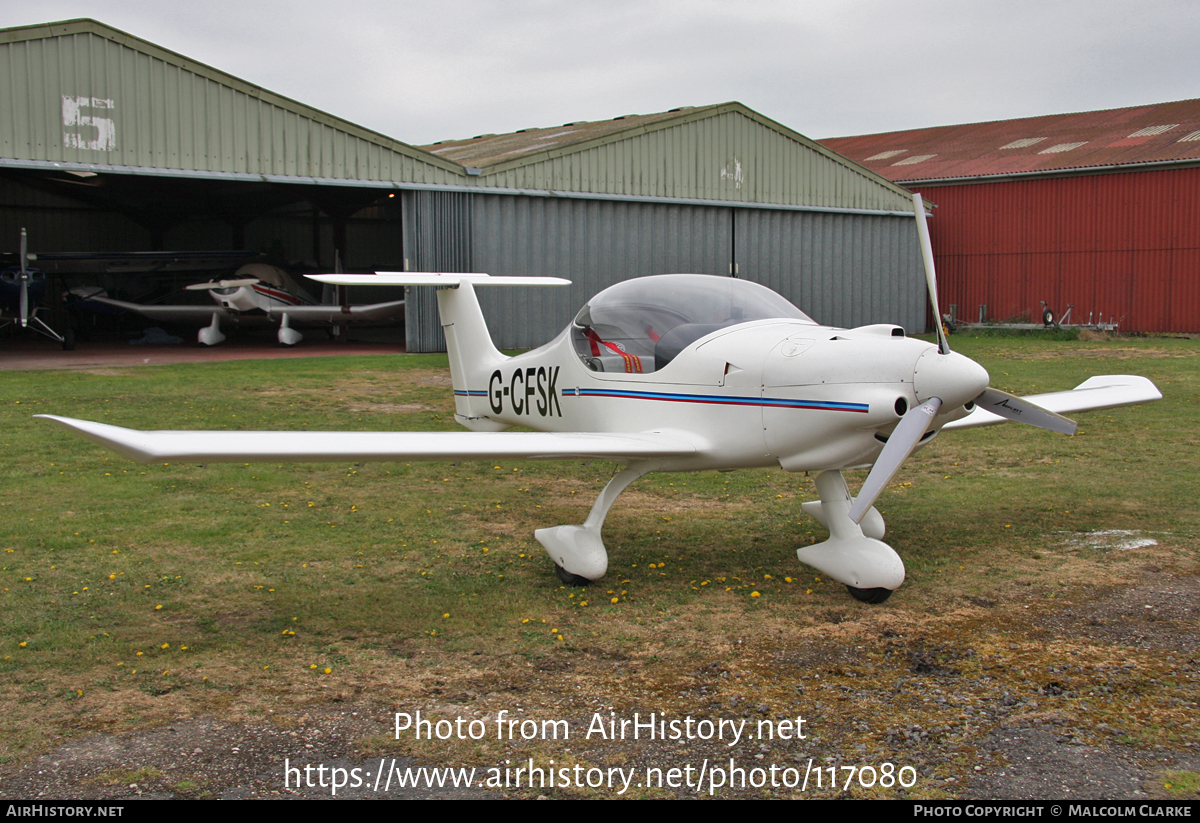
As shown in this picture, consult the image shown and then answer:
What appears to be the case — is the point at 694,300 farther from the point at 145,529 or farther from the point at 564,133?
the point at 564,133

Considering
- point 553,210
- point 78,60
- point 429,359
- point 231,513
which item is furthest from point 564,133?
point 231,513

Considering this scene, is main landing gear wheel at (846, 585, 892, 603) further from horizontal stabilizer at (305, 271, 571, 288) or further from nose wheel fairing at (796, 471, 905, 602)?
horizontal stabilizer at (305, 271, 571, 288)

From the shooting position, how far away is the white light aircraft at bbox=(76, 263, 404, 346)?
24844 millimetres

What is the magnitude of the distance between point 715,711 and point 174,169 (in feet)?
59.7

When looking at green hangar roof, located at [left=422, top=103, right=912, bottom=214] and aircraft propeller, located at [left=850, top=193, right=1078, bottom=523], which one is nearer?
aircraft propeller, located at [left=850, top=193, right=1078, bottom=523]

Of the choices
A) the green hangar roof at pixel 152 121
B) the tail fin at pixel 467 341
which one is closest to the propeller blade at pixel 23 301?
the green hangar roof at pixel 152 121

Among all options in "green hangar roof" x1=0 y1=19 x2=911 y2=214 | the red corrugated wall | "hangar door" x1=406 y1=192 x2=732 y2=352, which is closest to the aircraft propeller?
"hangar door" x1=406 y1=192 x2=732 y2=352

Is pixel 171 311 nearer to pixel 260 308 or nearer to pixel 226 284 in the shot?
pixel 226 284

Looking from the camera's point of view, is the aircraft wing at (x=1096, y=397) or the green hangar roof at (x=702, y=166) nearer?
the aircraft wing at (x=1096, y=397)

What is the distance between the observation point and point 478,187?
71.8 ft

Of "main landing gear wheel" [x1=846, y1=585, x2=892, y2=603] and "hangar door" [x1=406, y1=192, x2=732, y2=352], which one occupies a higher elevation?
"hangar door" [x1=406, y1=192, x2=732, y2=352]

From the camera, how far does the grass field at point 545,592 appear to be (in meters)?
4.21

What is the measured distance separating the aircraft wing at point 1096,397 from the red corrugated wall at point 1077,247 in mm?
20730

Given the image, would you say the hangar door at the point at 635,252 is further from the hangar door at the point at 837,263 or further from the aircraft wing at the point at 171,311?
the aircraft wing at the point at 171,311
